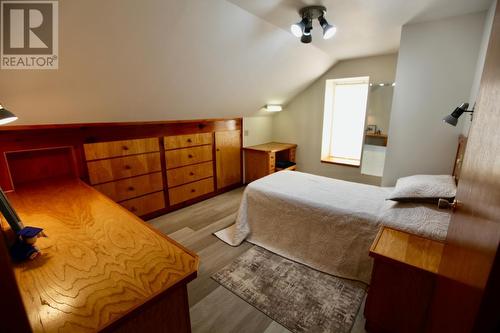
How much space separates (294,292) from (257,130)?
3190 millimetres

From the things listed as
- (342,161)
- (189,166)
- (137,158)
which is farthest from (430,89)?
(137,158)

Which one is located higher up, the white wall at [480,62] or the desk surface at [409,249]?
the white wall at [480,62]

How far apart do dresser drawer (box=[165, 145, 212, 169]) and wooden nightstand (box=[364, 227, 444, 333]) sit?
2.62 metres

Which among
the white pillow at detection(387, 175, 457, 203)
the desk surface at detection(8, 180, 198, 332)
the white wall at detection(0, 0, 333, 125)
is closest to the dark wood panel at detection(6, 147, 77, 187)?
the white wall at detection(0, 0, 333, 125)

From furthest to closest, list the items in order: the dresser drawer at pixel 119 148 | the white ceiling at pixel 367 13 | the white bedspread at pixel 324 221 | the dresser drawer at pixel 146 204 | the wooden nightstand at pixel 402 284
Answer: the dresser drawer at pixel 146 204 < the dresser drawer at pixel 119 148 < the white ceiling at pixel 367 13 < the white bedspread at pixel 324 221 < the wooden nightstand at pixel 402 284

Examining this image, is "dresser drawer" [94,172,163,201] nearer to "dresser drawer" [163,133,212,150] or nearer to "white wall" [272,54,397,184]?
"dresser drawer" [163,133,212,150]

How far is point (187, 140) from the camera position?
3252mm

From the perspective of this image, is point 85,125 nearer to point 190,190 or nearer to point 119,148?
point 119,148

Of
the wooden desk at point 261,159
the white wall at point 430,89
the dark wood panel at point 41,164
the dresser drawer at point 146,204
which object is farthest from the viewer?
the wooden desk at point 261,159

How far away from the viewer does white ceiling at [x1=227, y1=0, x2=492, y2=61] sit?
1.86 m

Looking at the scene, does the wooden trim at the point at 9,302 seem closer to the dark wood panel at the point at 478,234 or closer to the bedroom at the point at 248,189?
the bedroom at the point at 248,189

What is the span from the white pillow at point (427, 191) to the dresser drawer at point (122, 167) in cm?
274

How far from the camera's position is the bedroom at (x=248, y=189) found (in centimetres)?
79

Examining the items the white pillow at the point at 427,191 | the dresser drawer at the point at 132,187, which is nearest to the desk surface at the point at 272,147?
the dresser drawer at the point at 132,187
